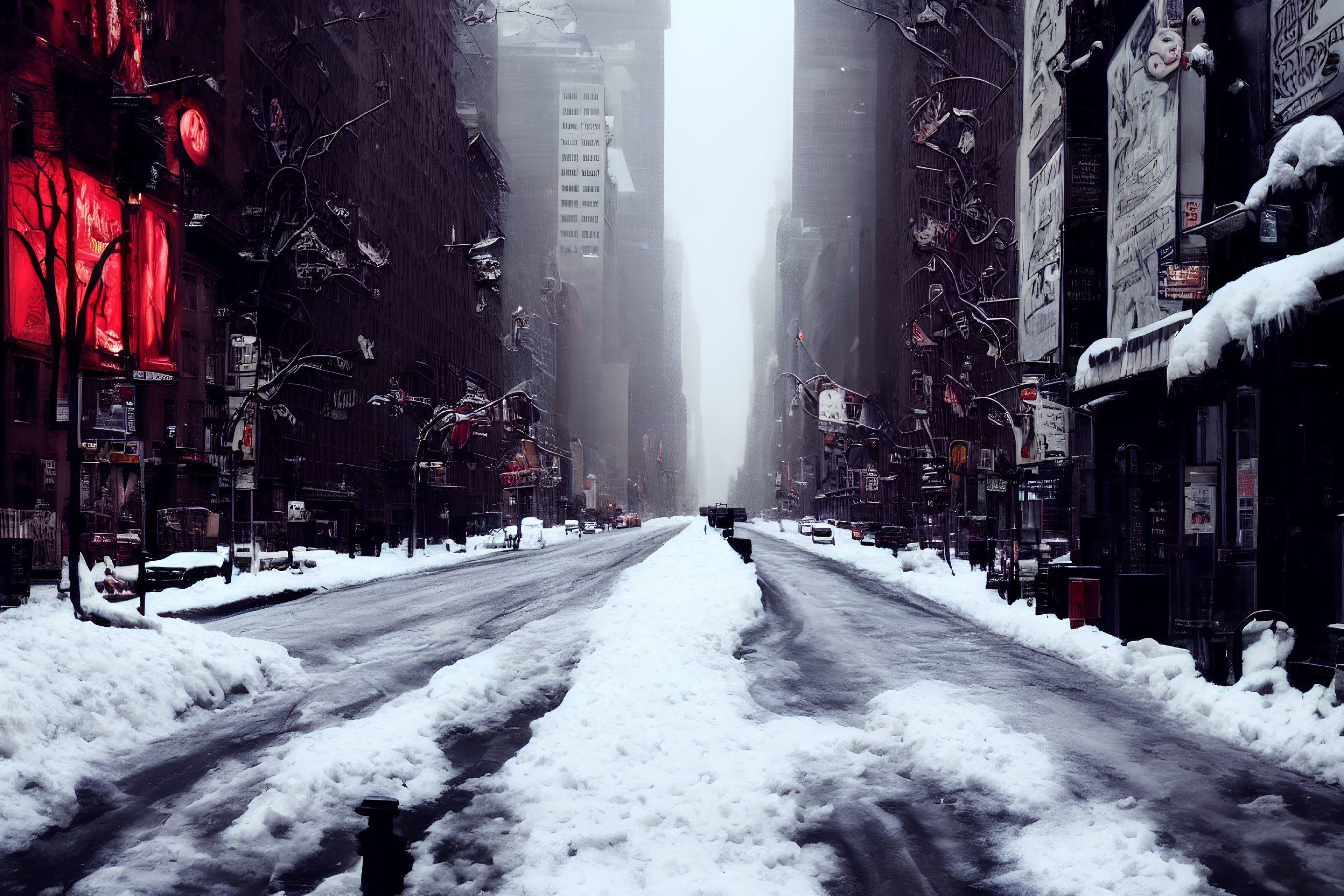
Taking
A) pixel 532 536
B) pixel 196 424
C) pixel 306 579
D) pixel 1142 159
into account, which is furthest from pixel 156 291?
pixel 532 536

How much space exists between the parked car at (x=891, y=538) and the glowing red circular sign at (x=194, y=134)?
39.2 meters

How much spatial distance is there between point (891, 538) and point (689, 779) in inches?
2031

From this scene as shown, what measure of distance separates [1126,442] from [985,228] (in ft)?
125

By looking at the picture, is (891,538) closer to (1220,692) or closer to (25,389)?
(25,389)

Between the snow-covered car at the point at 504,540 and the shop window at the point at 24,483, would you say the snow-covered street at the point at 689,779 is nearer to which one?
the shop window at the point at 24,483

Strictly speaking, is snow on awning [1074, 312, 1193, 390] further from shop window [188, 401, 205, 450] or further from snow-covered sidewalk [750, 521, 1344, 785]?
shop window [188, 401, 205, 450]

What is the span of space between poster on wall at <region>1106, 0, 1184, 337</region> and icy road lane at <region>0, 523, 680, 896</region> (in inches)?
561

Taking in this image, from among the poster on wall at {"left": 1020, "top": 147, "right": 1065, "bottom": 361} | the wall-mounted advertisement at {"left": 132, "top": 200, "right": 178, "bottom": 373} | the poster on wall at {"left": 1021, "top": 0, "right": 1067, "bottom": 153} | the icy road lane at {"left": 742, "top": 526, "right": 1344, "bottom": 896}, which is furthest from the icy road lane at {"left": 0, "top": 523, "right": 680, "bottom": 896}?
the wall-mounted advertisement at {"left": 132, "top": 200, "right": 178, "bottom": 373}

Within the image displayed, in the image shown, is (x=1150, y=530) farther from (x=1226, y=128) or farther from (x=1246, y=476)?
(x=1226, y=128)

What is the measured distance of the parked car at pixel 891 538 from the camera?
57406mm

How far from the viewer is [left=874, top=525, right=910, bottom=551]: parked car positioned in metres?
57.4

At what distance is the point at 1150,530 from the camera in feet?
68.4

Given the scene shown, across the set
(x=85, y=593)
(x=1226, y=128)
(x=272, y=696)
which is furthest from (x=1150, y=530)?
(x=85, y=593)

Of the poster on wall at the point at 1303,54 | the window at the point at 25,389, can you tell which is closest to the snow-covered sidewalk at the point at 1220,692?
the poster on wall at the point at 1303,54
